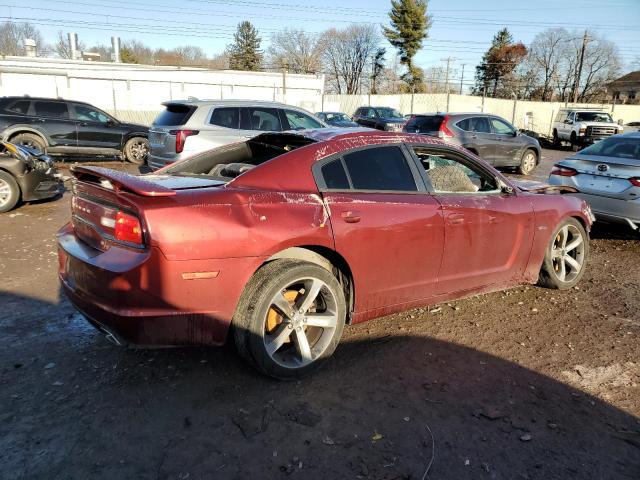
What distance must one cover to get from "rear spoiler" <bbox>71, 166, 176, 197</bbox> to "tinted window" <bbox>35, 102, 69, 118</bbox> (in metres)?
11.7

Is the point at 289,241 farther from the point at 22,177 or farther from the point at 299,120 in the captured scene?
the point at 299,120

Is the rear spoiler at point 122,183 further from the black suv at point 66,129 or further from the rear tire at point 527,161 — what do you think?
the rear tire at point 527,161

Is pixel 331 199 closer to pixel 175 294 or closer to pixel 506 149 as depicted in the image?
pixel 175 294

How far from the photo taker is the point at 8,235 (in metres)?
6.61

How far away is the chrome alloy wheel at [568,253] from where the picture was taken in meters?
4.91

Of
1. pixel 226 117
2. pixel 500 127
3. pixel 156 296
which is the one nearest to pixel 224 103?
pixel 226 117

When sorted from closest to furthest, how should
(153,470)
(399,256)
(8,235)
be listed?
1. (153,470)
2. (399,256)
3. (8,235)

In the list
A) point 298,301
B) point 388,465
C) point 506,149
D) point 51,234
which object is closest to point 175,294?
point 298,301

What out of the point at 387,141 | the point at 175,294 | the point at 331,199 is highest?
the point at 387,141

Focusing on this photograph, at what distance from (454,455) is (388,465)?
359mm

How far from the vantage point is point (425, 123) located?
44.8 feet

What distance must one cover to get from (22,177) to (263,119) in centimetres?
434

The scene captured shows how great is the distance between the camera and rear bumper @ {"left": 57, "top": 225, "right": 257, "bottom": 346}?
8.75 ft

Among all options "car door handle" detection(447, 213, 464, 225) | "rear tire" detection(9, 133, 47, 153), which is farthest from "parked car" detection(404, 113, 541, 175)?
"rear tire" detection(9, 133, 47, 153)
